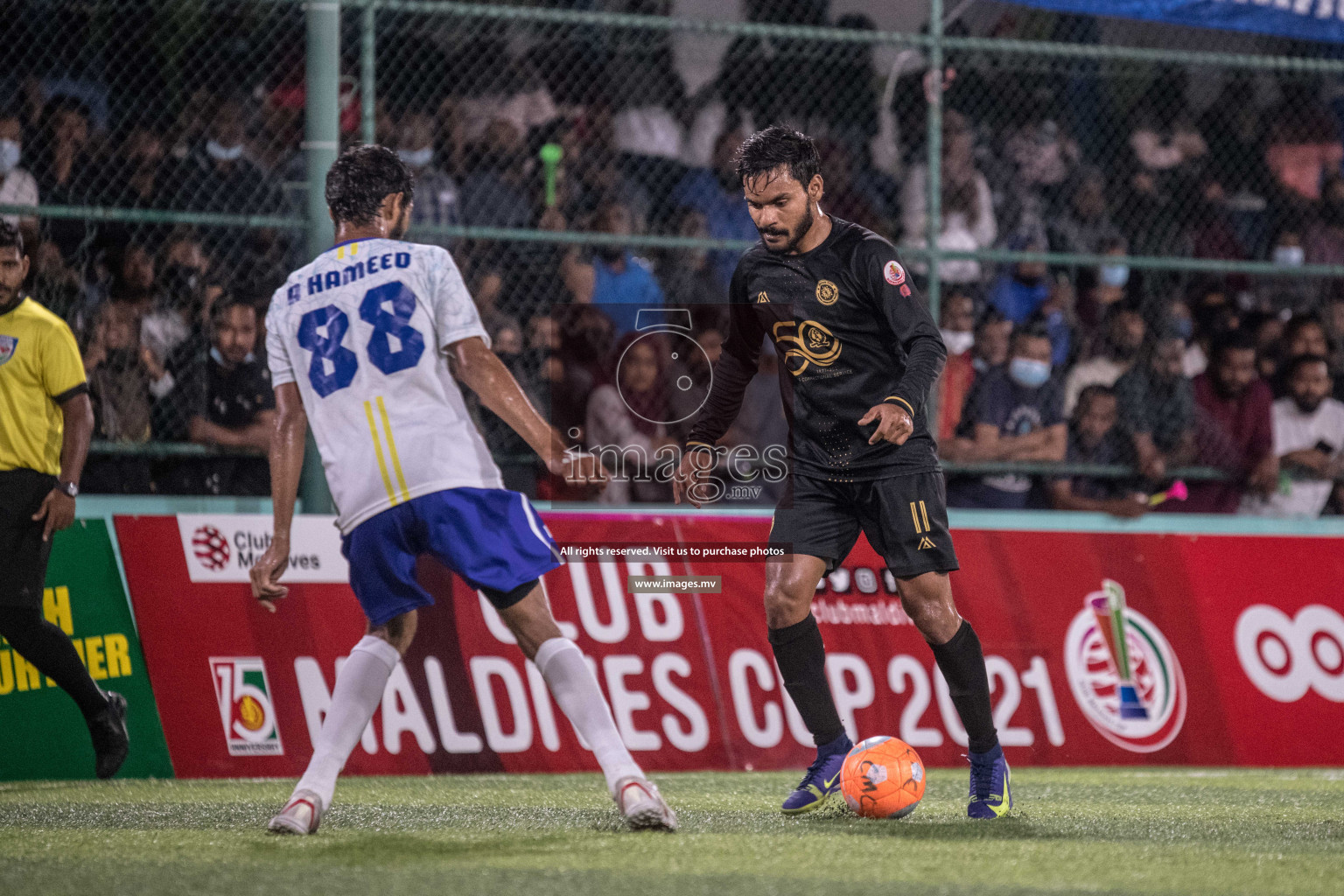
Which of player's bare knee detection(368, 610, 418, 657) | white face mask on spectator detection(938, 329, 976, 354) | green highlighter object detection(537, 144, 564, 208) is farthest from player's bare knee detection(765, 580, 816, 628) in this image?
green highlighter object detection(537, 144, 564, 208)

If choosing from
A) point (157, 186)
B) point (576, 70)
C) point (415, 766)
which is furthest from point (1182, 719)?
point (157, 186)

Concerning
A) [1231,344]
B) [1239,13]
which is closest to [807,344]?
[1239,13]

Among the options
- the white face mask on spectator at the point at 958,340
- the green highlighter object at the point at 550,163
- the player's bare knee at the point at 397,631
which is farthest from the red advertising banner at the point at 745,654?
the player's bare knee at the point at 397,631

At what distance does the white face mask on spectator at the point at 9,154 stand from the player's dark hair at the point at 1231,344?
7.00 m

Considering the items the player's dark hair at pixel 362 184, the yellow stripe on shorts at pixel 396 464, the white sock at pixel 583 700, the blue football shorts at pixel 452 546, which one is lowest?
the white sock at pixel 583 700

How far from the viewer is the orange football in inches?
202

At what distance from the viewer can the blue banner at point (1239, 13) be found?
880 cm

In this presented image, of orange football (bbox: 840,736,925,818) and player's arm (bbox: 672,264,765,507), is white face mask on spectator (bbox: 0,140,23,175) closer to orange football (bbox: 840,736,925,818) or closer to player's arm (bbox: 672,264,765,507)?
player's arm (bbox: 672,264,765,507)

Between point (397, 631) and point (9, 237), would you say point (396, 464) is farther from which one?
point (9, 237)

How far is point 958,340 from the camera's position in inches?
368

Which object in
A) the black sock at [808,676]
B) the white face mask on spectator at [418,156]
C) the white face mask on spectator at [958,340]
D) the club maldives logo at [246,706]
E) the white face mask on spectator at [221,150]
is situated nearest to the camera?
the black sock at [808,676]

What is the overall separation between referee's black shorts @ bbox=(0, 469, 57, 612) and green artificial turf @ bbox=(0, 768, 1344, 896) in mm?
810

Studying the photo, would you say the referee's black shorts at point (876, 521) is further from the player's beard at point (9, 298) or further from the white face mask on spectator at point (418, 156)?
the white face mask on spectator at point (418, 156)

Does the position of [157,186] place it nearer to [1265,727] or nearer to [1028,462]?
[1028,462]
